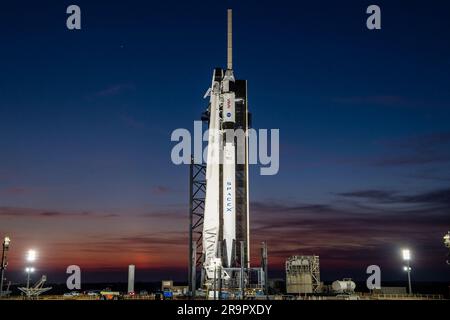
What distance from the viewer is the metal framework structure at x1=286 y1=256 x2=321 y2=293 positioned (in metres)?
66.9

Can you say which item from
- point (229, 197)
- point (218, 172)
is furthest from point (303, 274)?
point (218, 172)

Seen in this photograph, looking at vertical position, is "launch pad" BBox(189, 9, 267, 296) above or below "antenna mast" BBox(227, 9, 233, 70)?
below

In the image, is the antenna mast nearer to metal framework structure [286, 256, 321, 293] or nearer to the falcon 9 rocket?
the falcon 9 rocket

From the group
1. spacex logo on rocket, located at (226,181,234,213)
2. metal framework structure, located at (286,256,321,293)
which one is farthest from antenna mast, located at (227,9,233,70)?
metal framework structure, located at (286,256,321,293)

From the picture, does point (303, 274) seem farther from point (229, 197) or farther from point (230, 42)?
point (230, 42)

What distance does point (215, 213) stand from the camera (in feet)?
206

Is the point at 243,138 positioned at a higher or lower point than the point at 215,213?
higher

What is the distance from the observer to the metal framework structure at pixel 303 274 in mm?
66875

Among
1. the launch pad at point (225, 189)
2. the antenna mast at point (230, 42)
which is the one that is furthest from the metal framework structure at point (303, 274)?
the antenna mast at point (230, 42)
